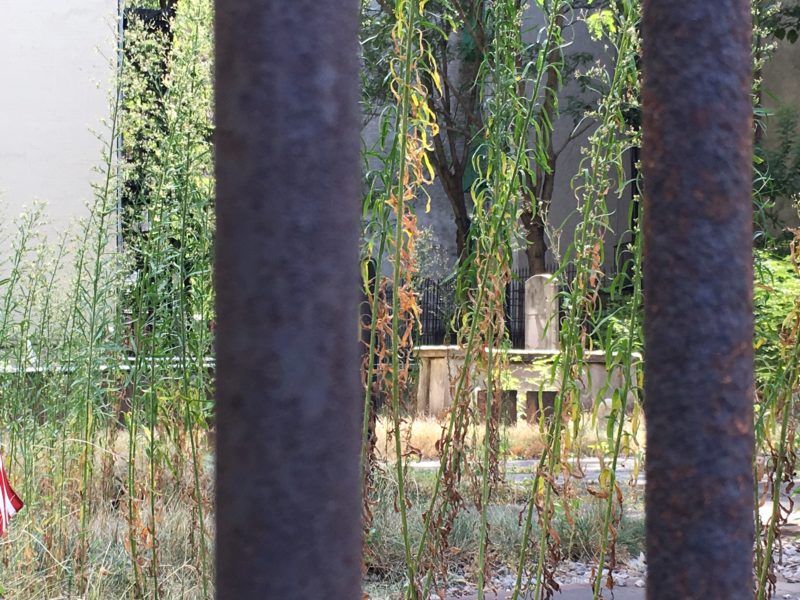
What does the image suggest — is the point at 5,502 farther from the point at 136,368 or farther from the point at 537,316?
the point at 537,316

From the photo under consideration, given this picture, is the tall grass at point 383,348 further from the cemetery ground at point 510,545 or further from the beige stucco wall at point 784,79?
the beige stucco wall at point 784,79

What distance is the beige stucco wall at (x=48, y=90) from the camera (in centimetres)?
1516

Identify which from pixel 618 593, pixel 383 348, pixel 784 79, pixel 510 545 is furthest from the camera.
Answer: pixel 784 79

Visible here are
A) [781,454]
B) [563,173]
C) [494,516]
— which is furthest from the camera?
[563,173]

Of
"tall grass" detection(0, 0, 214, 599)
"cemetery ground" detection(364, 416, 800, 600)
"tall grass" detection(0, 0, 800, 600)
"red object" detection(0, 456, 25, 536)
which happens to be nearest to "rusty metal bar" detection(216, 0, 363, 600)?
"tall grass" detection(0, 0, 800, 600)

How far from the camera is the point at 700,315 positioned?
829mm

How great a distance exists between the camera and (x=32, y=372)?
20.9ft

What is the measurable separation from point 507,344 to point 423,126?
123cm

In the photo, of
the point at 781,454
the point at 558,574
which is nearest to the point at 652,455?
the point at 781,454

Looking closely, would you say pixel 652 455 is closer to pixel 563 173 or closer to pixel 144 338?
pixel 144 338

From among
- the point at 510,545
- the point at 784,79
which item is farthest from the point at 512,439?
the point at 784,79

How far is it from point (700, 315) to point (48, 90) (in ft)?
51.2

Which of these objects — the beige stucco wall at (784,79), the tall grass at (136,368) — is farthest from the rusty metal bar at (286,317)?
the beige stucco wall at (784,79)

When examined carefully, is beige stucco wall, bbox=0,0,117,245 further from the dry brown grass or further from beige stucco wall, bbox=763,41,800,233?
beige stucco wall, bbox=763,41,800,233
